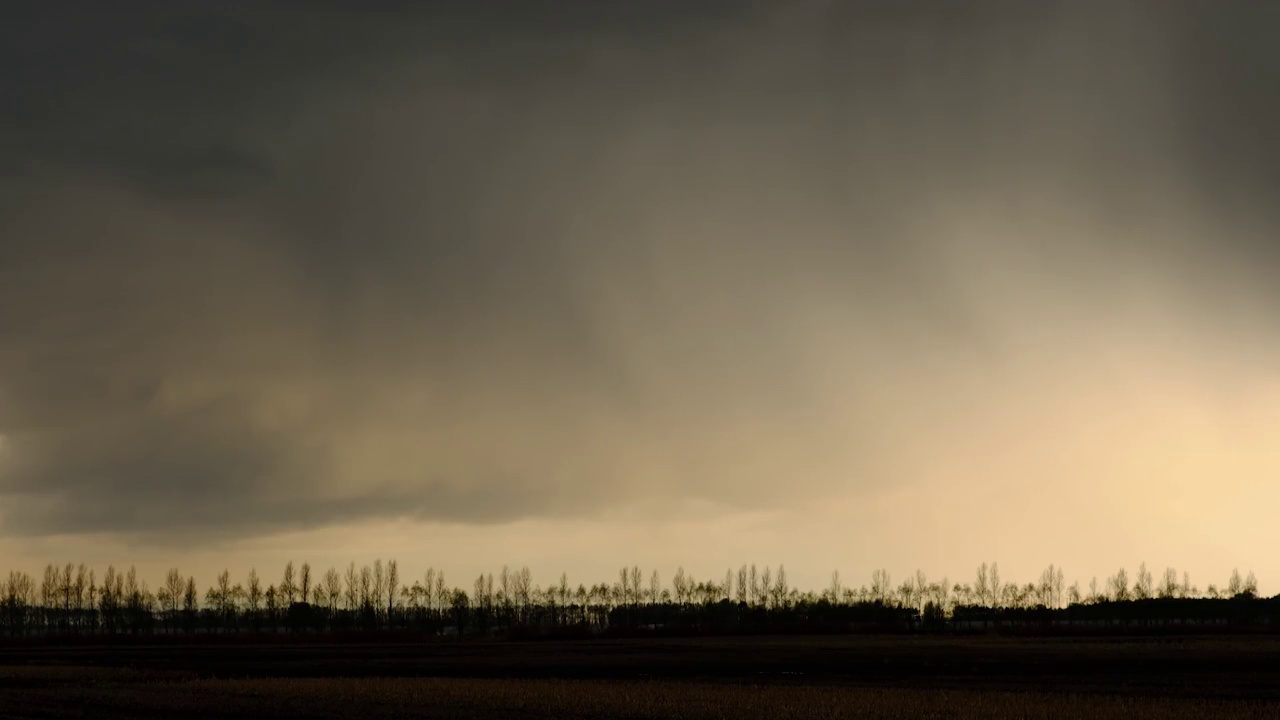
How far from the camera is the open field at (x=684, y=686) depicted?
4969 centimetres

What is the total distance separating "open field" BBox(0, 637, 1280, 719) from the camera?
1956 inches

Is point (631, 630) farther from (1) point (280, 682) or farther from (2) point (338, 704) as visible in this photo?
(2) point (338, 704)

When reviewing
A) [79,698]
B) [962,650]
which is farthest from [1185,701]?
[962,650]

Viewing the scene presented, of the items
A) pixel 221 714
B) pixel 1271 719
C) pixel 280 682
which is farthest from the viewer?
pixel 280 682

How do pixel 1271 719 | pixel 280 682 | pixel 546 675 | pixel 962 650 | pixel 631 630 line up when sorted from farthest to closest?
1. pixel 631 630
2. pixel 962 650
3. pixel 546 675
4. pixel 280 682
5. pixel 1271 719

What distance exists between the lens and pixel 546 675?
75.6m

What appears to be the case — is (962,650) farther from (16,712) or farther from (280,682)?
(16,712)

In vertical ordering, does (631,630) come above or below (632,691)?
below

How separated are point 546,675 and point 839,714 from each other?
32.4m

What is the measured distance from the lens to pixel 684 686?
2427 inches

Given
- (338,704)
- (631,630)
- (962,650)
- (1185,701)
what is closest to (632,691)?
(338,704)

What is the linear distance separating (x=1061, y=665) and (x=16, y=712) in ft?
201

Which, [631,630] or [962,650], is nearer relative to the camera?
[962,650]

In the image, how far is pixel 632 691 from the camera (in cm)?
5841
